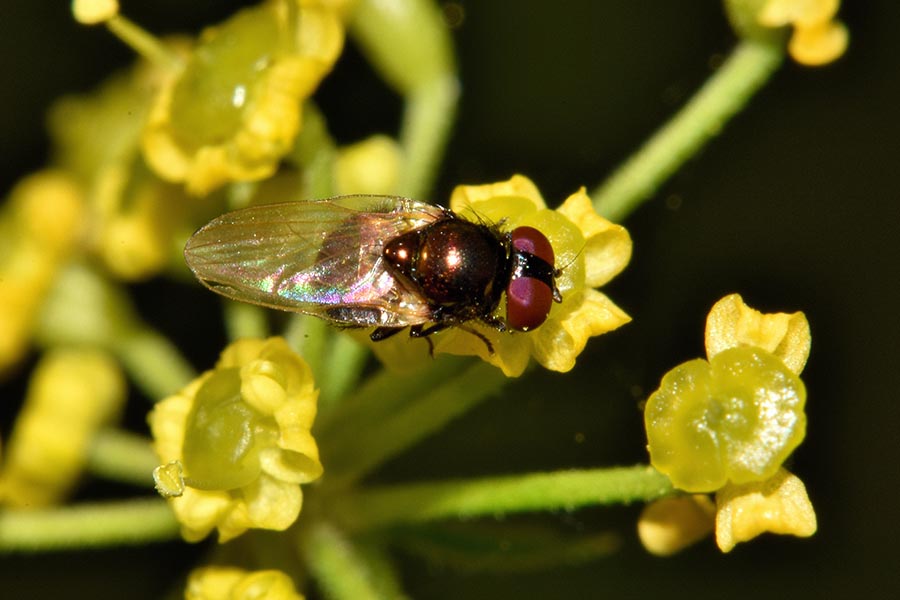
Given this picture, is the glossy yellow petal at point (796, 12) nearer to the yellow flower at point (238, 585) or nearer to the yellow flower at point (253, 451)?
the yellow flower at point (253, 451)

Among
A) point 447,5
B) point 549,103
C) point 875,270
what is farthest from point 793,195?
point 447,5

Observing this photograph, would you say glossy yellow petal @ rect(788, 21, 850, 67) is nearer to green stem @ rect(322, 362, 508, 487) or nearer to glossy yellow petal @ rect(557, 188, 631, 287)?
glossy yellow petal @ rect(557, 188, 631, 287)

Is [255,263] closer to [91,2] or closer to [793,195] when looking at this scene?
[91,2]

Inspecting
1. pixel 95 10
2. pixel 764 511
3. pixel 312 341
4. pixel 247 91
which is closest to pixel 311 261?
pixel 312 341

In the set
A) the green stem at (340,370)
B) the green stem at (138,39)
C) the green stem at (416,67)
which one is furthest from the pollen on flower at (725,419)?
the green stem at (138,39)

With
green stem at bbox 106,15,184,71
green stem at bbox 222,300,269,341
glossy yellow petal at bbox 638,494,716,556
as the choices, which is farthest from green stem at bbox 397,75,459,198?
glossy yellow petal at bbox 638,494,716,556

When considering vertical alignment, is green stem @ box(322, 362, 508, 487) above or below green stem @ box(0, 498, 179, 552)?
above
